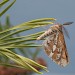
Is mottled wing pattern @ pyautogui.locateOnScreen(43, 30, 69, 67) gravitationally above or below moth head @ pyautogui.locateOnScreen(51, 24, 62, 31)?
below

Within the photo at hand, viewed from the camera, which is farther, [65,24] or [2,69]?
[2,69]

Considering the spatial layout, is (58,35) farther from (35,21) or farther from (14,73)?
(14,73)

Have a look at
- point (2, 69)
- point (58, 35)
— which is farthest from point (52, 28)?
point (2, 69)

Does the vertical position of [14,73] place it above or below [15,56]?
below

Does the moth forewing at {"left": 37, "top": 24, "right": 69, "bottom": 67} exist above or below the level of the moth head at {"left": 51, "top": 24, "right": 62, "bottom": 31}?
below

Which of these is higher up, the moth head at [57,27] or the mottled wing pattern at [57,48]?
the moth head at [57,27]

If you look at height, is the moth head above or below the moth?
above
